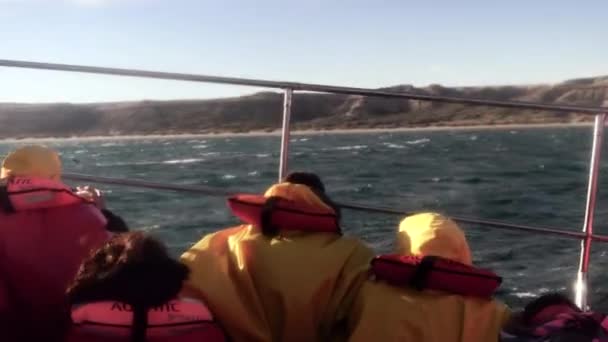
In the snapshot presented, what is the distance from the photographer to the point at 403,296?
2100 millimetres

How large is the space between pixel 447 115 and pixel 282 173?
79239 millimetres

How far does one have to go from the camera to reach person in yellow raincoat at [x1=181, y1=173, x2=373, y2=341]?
7.27ft

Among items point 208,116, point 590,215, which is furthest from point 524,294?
point 208,116

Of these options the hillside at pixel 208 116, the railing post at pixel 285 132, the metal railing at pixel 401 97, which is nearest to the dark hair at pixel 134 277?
the metal railing at pixel 401 97

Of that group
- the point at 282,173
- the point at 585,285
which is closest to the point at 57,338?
the point at 282,173

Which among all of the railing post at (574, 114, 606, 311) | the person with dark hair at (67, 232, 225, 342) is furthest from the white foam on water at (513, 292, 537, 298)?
the person with dark hair at (67, 232, 225, 342)

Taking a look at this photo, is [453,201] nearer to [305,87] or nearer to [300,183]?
[305,87]

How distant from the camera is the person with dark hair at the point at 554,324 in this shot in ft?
6.69

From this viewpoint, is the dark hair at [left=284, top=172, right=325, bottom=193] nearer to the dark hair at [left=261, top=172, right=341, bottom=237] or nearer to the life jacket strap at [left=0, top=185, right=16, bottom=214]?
the dark hair at [left=261, top=172, right=341, bottom=237]

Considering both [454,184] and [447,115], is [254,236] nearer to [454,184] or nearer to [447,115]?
[454,184]

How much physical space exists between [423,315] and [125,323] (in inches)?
26.1

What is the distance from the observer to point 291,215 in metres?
2.31

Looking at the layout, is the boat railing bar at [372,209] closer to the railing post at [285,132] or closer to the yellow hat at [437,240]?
the railing post at [285,132]

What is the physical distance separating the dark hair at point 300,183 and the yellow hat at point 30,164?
2.15 feet
